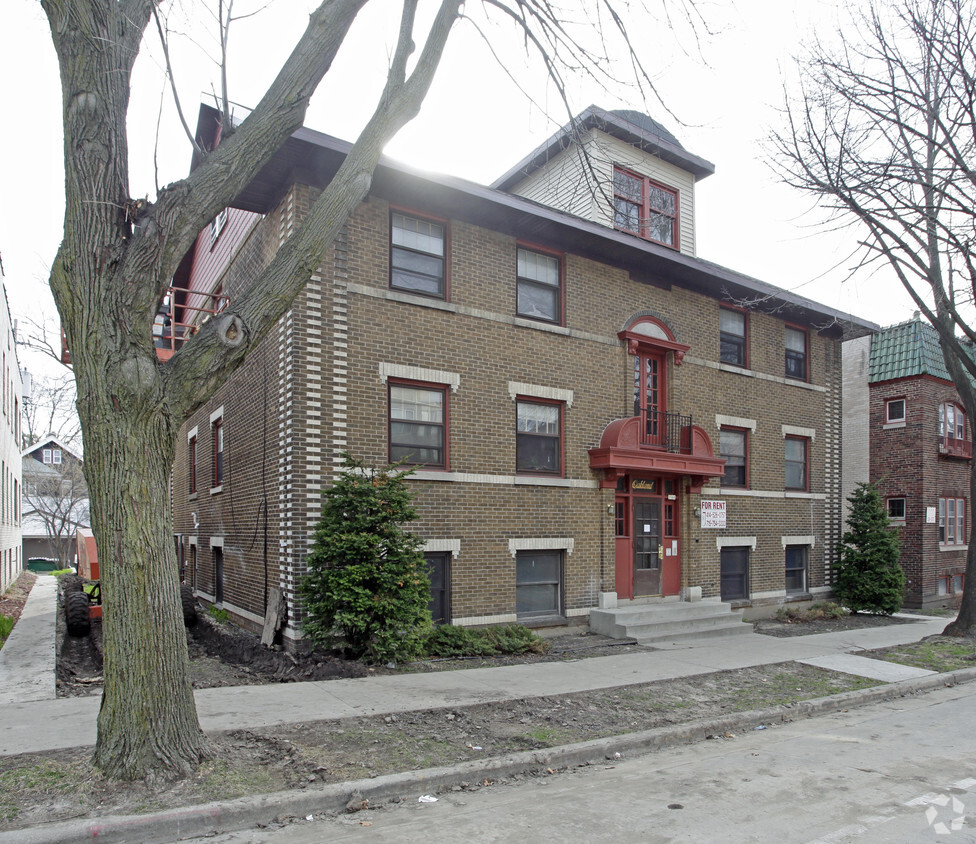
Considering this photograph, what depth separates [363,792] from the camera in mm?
5730

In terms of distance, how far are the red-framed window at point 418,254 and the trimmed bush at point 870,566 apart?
40.6 feet

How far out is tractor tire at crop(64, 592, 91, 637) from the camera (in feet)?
43.9

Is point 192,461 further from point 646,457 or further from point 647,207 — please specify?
point 647,207

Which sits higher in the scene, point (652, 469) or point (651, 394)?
point (651, 394)

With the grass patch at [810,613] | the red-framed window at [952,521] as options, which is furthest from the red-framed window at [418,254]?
the red-framed window at [952,521]

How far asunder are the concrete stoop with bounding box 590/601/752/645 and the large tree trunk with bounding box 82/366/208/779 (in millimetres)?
9125

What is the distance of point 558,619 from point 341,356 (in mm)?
6104

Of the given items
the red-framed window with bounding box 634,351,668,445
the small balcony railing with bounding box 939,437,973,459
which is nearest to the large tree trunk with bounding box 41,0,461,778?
the red-framed window with bounding box 634,351,668,445

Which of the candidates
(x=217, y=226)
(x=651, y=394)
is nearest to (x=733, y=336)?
(x=651, y=394)

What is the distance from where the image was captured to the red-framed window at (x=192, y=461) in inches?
704

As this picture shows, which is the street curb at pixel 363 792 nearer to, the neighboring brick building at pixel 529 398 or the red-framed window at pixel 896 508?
the neighboring brick building at pixel 529 398

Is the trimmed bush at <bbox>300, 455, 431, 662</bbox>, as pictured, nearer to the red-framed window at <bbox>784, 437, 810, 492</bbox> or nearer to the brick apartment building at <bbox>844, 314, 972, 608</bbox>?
the red-framed window at <bbox>784, 437, 810, 492</bbox>

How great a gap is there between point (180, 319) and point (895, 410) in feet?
67.3

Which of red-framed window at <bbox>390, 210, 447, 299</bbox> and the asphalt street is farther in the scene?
red-framed window at <bbox>390, 210, 447, 299</bbox>
